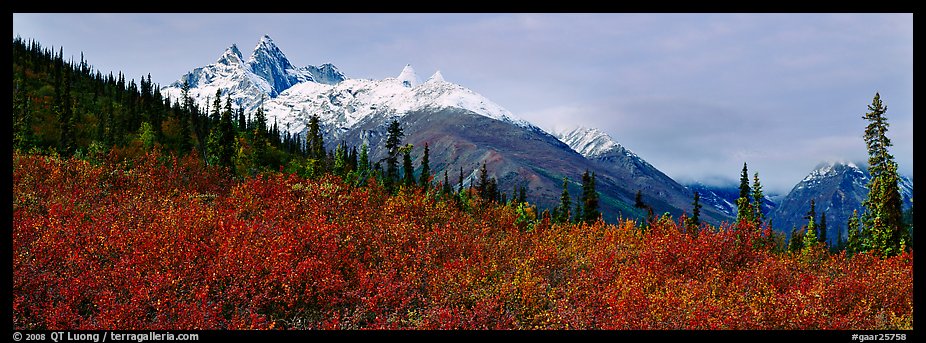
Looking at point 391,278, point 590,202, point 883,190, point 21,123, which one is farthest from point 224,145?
point 883,190

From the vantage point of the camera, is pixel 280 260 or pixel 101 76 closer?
pixel 280 260

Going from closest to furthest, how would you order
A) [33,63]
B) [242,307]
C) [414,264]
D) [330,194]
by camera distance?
[242,307] → [414,264] → [330,194] → [33,63]

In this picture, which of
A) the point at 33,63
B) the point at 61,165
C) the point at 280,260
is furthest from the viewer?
the point at 33,63

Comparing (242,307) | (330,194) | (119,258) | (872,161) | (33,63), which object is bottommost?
(242,307)

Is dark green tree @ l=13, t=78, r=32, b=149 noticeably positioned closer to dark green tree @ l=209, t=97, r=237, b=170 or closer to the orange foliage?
dark green tree @ l=209, t=97, r=237, b=170

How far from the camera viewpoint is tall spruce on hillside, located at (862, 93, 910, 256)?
90.9 feet

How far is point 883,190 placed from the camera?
94.7 feet

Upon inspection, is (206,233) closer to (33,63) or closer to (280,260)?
(280,260)

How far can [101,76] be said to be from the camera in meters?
97.2

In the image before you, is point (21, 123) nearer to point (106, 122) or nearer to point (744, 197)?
point (106, 122)

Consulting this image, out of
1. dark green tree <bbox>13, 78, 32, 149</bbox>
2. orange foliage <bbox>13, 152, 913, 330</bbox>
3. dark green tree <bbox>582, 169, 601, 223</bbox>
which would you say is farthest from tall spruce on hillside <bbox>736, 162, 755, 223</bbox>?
dark green tree <bbox>13, 78, 32, 149</bbox>

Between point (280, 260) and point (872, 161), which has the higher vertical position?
point (872, 161)
